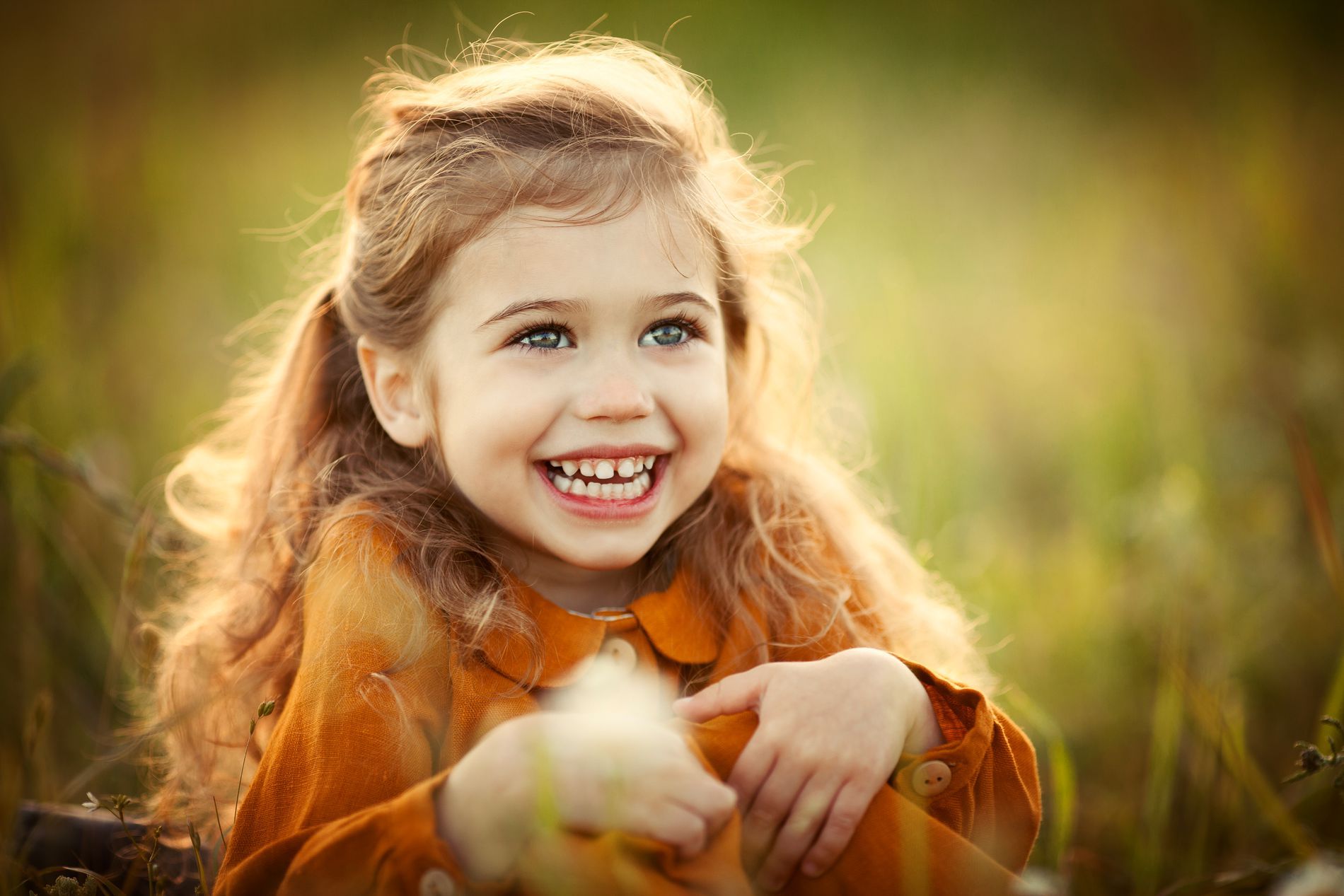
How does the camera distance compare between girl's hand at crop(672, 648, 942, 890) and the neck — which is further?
the neck

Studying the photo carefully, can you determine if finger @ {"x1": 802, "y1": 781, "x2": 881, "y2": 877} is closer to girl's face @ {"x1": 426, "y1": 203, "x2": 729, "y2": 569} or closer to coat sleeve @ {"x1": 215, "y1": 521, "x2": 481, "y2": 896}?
coat sleeve @ {"x1": 215, "y1": 521, "x2": 481, "y2": 896}

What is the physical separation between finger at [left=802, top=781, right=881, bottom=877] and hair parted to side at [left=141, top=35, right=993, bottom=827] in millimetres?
583

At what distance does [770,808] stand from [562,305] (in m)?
0.82

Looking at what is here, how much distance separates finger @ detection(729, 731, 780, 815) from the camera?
138 cm

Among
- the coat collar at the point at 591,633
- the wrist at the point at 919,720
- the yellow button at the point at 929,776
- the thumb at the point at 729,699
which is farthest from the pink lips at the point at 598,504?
the yellow button at the point at 929,776

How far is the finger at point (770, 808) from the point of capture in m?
1.38

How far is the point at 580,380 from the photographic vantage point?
1.71 m

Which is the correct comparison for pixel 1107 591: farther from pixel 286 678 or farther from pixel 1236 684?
pixel 286 678

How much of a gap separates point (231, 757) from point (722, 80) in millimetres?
4113

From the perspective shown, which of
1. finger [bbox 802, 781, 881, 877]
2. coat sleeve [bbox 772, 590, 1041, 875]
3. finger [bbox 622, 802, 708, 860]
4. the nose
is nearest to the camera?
finger [bbox 622, 802, 708, 860]

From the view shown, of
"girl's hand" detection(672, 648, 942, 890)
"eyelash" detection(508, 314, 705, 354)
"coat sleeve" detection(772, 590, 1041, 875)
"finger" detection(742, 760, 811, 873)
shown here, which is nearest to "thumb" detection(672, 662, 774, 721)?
"girl's hand" detection(672, 648, 942, 890)

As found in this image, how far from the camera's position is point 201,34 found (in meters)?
5.12

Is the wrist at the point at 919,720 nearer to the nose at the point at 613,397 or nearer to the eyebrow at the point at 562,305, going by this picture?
the nose at the point at 613,397

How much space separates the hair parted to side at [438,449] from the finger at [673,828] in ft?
1.82
